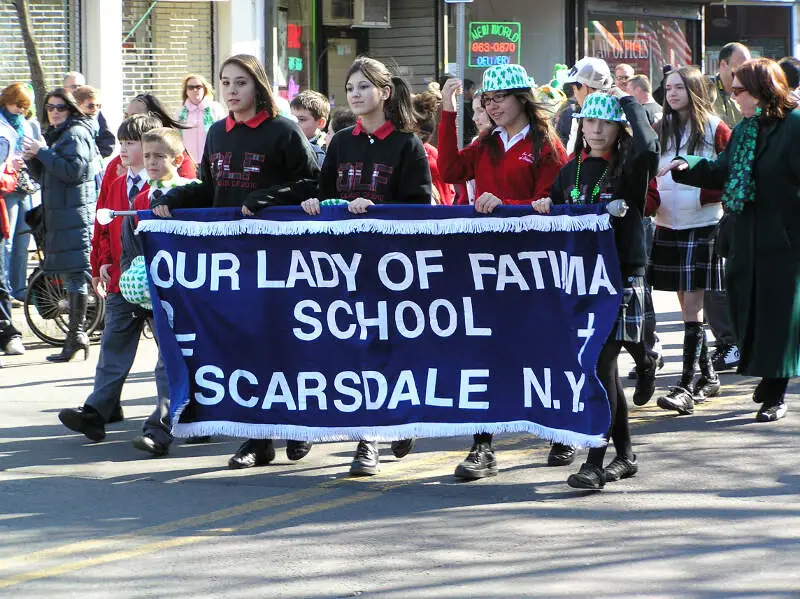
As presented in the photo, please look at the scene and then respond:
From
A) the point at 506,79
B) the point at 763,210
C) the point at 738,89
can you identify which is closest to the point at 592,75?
the point at 738,89

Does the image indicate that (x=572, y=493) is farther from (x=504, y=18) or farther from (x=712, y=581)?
(x=504, y=18)

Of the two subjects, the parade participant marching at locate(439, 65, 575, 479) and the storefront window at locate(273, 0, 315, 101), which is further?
the storefront window at locate(273, 0, 315, 101)

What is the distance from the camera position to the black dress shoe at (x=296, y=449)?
765cm

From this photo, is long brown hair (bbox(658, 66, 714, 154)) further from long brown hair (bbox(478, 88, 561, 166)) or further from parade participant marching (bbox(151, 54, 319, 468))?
parade participant marching (bbox(151, 54, 319, 468))

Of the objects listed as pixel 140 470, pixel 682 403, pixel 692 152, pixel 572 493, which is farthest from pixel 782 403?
pixel 140 470

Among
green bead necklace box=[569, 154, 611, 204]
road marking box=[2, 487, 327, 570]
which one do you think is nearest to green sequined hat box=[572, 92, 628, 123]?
green bead necklace box=[569, 154, 611, 204]

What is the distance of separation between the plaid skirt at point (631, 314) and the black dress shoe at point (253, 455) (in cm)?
189

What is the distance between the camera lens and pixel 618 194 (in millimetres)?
6902

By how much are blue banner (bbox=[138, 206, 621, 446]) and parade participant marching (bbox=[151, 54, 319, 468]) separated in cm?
23

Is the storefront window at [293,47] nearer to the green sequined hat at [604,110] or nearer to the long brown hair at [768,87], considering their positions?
the long brown hair at [768,87]

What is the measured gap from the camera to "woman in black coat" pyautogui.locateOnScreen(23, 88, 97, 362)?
11.5 metres

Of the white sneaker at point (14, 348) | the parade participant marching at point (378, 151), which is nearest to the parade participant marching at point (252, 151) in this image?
the parade participant marching at point (378, 151)

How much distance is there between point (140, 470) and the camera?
750 cm

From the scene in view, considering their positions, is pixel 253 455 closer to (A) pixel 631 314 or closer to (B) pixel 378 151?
(B) pixel 378 151
